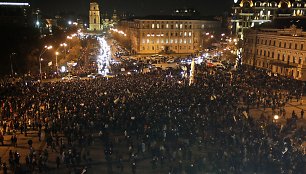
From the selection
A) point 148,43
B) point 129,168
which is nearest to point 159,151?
point 129,168

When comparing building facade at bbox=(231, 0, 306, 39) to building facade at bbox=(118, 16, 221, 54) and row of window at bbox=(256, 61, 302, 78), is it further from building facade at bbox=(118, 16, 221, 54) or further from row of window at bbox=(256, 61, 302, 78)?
row of window at bbox=(256, 61, 302, 78)

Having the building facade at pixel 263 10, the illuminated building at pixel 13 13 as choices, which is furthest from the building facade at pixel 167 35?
the illuminated building at pixel 13 13

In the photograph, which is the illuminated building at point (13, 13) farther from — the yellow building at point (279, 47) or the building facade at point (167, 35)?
the yellow building at point (279, 47)

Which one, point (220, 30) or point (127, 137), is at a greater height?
point (220, 30)

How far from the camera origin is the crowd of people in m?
19.8

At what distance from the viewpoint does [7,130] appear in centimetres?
2669

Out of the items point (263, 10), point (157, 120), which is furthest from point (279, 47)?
point (157, 120)

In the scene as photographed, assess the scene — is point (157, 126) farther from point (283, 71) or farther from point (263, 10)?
point (263, 10)

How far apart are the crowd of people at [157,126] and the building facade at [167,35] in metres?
54.9

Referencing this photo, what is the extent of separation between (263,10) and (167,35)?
2620cm

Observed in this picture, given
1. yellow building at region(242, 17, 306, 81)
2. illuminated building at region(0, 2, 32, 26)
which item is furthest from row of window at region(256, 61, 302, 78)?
illuminated building at region(0, 2, 32, 26)

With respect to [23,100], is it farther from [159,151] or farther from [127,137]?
[159,151]

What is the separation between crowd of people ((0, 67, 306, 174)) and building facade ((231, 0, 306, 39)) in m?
49.9

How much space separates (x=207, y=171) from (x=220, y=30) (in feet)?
304
